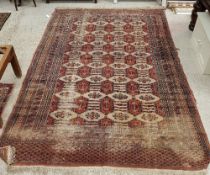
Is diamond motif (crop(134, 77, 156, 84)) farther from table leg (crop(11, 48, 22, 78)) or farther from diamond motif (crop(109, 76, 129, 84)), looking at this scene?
table leg (crop(11, 48, 22, 78))

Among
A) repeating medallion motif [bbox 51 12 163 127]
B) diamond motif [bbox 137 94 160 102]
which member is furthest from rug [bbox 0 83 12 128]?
diamond motif [bbox 137 94 160 102]

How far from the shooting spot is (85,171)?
1.75 meters

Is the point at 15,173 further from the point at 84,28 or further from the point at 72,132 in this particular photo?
the point at 84,28

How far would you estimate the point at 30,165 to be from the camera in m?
1.76

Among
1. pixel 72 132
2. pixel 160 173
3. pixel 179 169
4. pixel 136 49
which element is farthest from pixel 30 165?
pixel 136 49

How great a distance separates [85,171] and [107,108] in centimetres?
60

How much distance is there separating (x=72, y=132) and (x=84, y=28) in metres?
1.63

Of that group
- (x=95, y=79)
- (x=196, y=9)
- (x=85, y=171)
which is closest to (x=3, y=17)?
(x=95, y=79)

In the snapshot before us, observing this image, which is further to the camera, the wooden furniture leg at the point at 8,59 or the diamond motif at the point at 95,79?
the diamond motif at the point at 95,79

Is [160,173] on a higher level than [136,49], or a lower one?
lower

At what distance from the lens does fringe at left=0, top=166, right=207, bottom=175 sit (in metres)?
1.74

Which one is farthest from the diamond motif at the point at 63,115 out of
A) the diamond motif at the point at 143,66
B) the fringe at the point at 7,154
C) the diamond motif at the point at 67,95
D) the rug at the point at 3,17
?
the rug at the point at 3,17

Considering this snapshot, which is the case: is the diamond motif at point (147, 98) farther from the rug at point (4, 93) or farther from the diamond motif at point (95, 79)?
the rug at point (4, 93)

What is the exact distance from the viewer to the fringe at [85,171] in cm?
174
